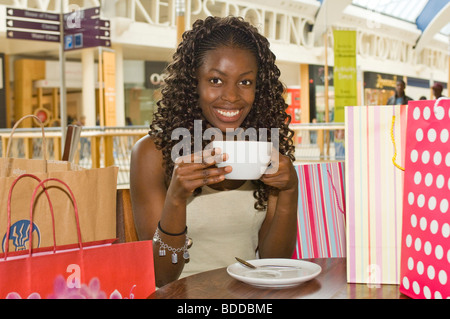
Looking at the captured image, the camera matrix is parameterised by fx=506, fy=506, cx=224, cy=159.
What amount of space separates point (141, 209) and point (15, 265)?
539 millimetres

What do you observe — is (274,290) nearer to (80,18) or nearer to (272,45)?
(80,18)

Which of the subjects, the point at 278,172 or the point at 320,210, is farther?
the point at 320,210

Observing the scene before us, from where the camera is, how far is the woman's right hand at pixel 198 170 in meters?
0.97

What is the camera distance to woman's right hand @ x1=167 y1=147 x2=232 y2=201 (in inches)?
38.2

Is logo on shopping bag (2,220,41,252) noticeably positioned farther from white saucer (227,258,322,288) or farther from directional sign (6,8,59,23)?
directional sign (6,8,59,23)

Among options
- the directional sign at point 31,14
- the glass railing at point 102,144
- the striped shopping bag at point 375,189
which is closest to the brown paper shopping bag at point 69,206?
the striped shopping bag at point 375,189

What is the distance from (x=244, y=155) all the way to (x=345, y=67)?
5.83 meters

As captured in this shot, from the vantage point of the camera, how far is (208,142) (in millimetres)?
1436

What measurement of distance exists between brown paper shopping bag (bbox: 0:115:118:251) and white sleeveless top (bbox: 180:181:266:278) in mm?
238

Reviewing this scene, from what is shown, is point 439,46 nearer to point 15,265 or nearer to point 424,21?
point 424,21

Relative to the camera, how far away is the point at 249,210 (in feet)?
4.87

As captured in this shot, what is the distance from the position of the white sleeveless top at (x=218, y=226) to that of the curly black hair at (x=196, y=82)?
38 millimetres

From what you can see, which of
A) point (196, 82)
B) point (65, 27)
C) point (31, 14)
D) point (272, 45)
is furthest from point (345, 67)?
point (196, 82)

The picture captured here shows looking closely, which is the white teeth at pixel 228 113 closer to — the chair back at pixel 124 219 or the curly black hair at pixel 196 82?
the curly black hair at pixel 196 82
